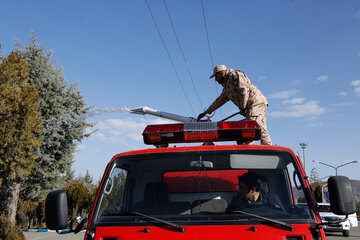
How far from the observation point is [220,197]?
332 centimetres

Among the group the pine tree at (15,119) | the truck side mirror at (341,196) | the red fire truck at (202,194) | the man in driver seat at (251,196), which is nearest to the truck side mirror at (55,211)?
the red fire truck at (202,194)

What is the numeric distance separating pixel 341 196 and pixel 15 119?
53.8ft

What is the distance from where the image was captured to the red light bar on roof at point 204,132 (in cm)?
393

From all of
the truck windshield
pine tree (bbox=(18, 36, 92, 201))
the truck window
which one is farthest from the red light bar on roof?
pine tree (bbox=(18, 36, 92, 201))

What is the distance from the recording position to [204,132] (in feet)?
13.0

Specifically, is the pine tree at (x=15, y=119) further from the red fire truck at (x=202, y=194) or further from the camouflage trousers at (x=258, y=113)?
the red fire truck at (x=202, y=194)

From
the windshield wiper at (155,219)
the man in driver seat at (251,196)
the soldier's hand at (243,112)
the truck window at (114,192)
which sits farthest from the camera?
the soldier's hand at (243,112)

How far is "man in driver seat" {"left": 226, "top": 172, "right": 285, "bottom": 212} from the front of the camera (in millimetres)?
3162

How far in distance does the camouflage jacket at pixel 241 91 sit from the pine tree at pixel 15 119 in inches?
529

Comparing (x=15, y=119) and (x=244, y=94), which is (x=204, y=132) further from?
(x=15, y=119)

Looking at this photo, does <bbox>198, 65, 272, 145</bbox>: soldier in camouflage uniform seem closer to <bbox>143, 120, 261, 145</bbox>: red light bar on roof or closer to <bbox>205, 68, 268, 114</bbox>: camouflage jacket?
<bbox>205, 68, 268, 114</bbox>: camouflage jacket

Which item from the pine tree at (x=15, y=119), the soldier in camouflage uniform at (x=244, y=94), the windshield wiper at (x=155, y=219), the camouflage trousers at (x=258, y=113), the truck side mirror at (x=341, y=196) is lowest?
the windshield wiper at (x=155, y=219)

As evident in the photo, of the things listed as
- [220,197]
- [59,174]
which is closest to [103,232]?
[220,197]

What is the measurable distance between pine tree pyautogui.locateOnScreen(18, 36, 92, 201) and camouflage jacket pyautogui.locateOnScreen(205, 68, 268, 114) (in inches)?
729
